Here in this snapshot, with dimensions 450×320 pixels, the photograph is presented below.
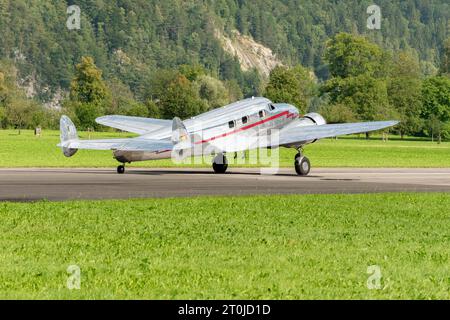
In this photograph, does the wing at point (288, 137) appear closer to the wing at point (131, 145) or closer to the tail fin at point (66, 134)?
the wing at point (131, 145)

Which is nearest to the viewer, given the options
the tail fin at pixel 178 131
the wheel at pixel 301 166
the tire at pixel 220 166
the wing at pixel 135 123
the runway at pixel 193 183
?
the runway at pixel 193 183

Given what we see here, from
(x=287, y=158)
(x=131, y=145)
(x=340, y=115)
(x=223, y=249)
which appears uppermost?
(x=340, y=115)

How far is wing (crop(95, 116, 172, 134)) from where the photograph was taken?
53.1 metres

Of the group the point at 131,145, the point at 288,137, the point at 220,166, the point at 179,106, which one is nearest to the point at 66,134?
the point at 131,145

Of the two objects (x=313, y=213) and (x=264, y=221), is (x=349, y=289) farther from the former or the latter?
(x=313, y=213)

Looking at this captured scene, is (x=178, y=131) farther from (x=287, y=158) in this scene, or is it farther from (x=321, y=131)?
(x=287, y=158)

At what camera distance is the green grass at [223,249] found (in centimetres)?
1602

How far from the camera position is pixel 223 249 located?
66.1 feet

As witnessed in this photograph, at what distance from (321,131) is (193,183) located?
1009cm

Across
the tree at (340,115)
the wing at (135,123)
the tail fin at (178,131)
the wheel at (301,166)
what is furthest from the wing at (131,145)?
the tree at (340,115)
